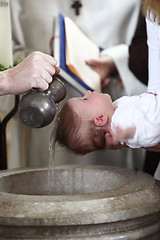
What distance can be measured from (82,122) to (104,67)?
1.01 metres

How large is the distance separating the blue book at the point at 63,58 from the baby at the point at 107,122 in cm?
52

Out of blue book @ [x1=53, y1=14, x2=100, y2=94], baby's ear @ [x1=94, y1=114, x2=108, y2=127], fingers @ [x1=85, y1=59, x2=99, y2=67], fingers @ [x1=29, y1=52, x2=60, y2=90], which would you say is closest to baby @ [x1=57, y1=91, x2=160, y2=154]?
baby's ear @ [x1=94, y1=114, x2=108, y2=127]

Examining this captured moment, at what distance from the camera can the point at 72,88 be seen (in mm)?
2580

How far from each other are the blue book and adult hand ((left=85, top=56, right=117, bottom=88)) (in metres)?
0.23

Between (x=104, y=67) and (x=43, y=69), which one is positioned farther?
(x=104, y=67)

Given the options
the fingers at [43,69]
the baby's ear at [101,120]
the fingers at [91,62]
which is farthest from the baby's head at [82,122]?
the fingers at [91,62]

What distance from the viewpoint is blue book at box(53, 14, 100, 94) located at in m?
2.42

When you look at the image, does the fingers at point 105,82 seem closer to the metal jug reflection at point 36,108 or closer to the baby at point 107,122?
the baby at point 107,122

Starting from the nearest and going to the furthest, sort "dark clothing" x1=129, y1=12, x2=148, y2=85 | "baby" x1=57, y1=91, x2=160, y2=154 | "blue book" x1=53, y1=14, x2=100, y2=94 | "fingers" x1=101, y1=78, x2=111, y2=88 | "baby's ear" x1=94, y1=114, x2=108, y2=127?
"baby" x1=57, y1=91, x2=160, y2=154 < "baby's ear" x1=94, y1=114, x2=108, y2=127 < "blue book" x1=53, y1=14, x2=100, y2=94 < "dark clothing" x1=129, y1=12, x2=148, y2=85 < "fingers" x1=101, y1=78, x2=111, y2=88

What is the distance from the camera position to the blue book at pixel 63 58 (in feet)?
7.95

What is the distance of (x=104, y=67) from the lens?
9.13ft

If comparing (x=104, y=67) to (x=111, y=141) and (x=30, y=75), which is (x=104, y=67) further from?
(x=30, y=75)

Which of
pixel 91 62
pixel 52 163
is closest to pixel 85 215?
pixel 52 163

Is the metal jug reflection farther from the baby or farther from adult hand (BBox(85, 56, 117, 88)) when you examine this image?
adult hand (BBox(85, 56, 117, 88))
